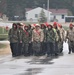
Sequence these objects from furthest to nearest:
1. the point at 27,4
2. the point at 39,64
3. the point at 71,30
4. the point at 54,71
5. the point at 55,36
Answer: the point at 27,4
the point at 71,30
the point at 55,36
the point at 39,64
the point at 54,71

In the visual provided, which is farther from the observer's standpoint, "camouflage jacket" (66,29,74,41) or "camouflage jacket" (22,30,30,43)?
"camouflage jacket" (66,29,74,41)

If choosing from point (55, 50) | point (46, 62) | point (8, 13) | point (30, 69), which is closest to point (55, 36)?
point (55, 50)

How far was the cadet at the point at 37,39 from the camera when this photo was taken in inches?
870

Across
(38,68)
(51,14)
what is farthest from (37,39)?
(51,14)

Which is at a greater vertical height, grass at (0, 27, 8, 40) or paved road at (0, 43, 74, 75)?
paved road at (0, 43, 74, 75)

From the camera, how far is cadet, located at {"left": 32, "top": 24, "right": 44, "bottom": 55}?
72.5 ft

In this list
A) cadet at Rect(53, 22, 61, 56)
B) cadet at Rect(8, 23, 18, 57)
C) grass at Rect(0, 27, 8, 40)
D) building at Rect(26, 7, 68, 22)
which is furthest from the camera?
building at Rect(26, 7, 68, 22)

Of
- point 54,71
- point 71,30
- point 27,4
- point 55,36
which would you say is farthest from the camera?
point 27,4

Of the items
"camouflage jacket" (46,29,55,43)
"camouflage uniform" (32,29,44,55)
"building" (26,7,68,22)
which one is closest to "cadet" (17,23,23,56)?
"camouflage uniform" (32,29,44,55)

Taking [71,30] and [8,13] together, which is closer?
[71,30]

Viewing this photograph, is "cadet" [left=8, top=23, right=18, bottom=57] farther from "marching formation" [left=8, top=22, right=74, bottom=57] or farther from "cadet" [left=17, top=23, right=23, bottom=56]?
"cadet" [left=17, top=23, right=23, bottom=56]

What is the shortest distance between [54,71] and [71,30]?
28.6 ft

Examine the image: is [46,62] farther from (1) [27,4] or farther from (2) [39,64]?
(1) [27,4]

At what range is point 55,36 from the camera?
22078mm
